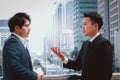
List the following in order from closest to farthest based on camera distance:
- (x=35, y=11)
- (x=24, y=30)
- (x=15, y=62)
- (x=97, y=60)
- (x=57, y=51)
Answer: (x=15, y=62) < (x=24, y=30) < (x=97, y=60) < (x=57, y=51) < (x=35, y=11)

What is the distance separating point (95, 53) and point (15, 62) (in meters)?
0.55

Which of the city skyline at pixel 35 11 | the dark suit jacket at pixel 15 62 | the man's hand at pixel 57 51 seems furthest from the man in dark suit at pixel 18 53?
the city skyline at pixel 35 11

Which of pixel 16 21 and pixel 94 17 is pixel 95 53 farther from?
pixel 16 21

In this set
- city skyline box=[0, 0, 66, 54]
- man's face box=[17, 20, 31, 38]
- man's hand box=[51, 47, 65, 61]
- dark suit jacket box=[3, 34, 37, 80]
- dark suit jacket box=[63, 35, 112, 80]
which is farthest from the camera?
city skyline box=[0, 0, 66, 54]

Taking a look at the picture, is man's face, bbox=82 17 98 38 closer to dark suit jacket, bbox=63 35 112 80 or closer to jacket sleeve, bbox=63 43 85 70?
dark suit jacket, bbox=63 35 112 80

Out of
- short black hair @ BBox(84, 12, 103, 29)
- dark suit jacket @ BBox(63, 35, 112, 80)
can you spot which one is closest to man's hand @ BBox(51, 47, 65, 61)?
dark suit jacket @ BBox(63, 35, 112, 80)

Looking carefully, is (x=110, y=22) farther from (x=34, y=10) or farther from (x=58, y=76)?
(x=58, y=76)

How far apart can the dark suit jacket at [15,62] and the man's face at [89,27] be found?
48 cm

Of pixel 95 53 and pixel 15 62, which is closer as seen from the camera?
pixel 15 62

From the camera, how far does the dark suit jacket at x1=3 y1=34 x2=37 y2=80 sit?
5.98ft

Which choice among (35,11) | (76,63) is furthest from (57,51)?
(35,11)

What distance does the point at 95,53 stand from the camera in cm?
212

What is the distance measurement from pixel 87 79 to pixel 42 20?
14.5 ft

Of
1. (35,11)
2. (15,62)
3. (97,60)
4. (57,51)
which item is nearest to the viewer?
(15,62)
